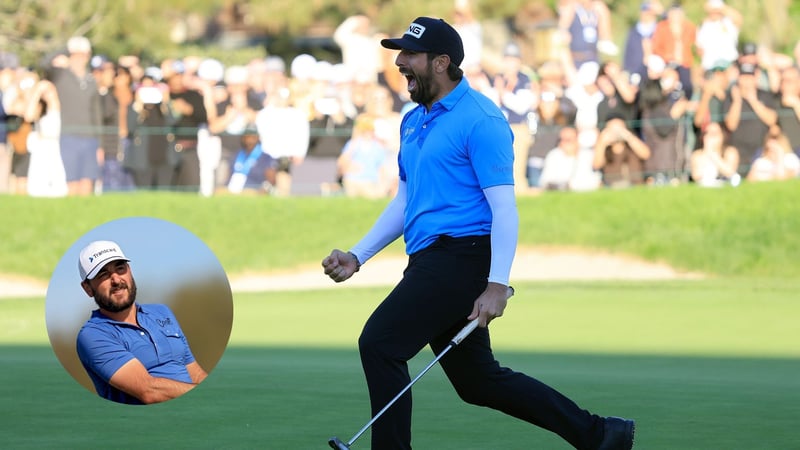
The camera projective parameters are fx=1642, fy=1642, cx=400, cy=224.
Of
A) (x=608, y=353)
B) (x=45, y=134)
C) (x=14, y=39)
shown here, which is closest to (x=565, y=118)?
(x=45, y=134)

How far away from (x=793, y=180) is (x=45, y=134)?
935 cm

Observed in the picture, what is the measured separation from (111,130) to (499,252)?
15.5 m

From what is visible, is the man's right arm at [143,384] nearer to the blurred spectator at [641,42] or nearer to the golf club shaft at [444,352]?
the golf club shaft at [444,352]

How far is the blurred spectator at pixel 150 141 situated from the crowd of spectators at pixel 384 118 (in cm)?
2

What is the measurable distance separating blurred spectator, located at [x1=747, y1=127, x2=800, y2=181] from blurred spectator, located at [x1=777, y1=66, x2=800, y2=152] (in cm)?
24

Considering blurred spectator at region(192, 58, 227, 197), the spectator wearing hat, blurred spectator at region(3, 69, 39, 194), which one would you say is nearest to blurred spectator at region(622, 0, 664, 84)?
the spectator wearing hat

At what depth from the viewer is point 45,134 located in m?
20.8

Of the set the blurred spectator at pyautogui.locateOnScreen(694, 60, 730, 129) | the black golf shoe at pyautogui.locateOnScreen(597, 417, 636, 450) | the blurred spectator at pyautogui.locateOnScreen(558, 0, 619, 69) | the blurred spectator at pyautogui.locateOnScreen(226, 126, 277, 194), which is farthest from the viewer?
the blurred spectator at pyautogui.locateOnScreen(558, 0, 619, 69)

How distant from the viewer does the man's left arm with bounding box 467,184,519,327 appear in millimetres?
6156

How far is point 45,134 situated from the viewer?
20750 mm

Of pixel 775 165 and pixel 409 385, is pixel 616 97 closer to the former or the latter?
pixel 775 165

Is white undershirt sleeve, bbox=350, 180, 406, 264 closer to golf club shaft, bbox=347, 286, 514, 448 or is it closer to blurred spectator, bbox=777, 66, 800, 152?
golf club shaft, bbox=347, 286, 514, 448

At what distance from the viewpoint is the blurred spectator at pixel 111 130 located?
69.5 ft

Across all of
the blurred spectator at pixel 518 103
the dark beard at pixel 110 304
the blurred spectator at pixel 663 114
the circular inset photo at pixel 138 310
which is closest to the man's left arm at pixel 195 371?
the circular inset photo at pixel 138 310
